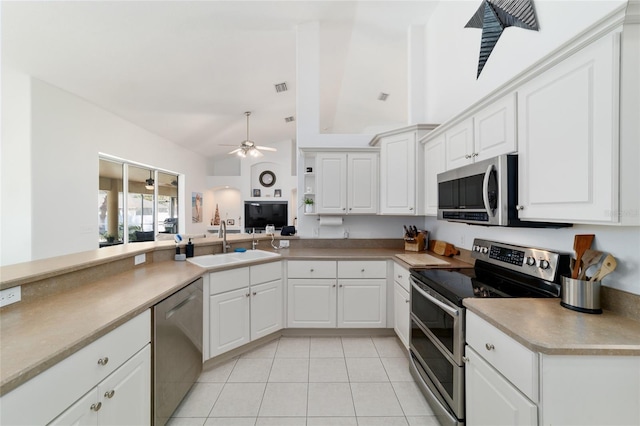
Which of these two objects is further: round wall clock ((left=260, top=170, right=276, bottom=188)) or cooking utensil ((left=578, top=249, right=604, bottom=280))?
round wall clock ((left=260, top=170, right=276, bottom=188))

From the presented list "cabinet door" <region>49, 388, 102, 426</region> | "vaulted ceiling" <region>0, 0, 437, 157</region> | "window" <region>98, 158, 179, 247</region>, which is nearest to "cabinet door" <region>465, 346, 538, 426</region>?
"cabinet door" <region>49, 388, 102, 426</region>

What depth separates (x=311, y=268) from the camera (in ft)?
8.88

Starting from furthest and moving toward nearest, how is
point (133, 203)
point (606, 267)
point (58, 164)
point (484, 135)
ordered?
point (133, 203) → point (58, 164) → point (484, 135) → point (606, 267)

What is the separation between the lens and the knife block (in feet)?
9.87

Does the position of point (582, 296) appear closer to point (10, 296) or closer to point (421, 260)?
point (421, 260)

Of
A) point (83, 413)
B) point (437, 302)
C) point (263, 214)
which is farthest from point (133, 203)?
point (437, 302)

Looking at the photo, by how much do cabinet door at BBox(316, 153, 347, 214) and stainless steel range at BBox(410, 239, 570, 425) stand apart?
1352 mm

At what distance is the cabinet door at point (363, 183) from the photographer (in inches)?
123

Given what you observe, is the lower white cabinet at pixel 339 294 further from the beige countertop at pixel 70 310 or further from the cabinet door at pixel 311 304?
the beige countertop at pixel 70 310

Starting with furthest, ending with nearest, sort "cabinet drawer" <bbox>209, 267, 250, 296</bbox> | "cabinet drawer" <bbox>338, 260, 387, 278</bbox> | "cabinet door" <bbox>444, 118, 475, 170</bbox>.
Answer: "cabinet drawer" <bbox>338, 260, 387, 278</bbox> < "cabinet drawer" <bbox>209, 267, 250, 296</bbox> < "cabinet door" <bbox>444, 118, 475, 170</bbox>

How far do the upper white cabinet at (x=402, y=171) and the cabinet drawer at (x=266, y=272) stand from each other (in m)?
1.39

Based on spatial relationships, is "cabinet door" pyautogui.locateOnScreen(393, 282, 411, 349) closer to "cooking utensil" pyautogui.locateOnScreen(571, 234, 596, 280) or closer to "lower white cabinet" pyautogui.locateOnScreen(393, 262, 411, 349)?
"lower white cabinet" pyautogui.locateOnScreen(393, 262, 411, 349)

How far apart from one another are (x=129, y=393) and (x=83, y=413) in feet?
0.94

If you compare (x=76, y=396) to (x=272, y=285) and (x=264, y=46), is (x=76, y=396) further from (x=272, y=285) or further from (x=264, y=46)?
(x=264, y=46)
